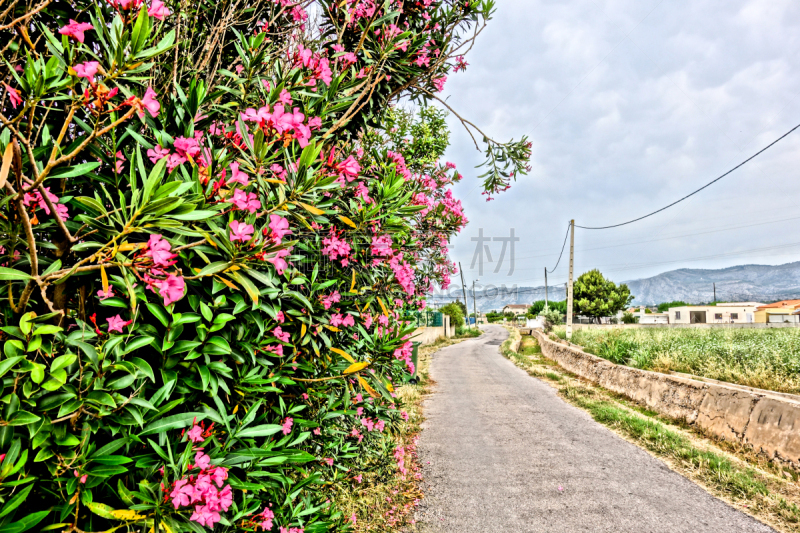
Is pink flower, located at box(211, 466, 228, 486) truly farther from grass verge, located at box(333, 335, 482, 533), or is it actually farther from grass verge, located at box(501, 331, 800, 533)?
grass verge, located at box(501, 331, 800, 533)

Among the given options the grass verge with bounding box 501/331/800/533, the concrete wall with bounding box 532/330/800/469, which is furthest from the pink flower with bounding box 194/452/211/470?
the concrete wall with bounding box 532/330/800/469

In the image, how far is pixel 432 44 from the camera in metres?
2.85

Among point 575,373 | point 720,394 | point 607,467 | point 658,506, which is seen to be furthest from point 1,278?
point 575,373

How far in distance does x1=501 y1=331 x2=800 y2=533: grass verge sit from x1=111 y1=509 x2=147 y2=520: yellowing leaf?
4.40m

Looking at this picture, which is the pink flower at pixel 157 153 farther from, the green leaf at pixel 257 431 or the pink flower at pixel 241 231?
the green leaf at pixel 257 431

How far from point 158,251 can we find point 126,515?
805mm

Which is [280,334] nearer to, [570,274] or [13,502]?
[13,502]

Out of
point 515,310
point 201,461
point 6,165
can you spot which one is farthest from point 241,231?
point 515,310

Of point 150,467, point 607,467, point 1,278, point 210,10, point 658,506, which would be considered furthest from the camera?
point 607,467

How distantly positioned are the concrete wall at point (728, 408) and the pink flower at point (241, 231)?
5.68m

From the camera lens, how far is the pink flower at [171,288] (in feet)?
3.73

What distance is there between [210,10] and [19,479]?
2.21 meters

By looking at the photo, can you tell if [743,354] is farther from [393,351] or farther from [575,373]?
[393,351]

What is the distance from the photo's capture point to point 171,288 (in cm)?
115
